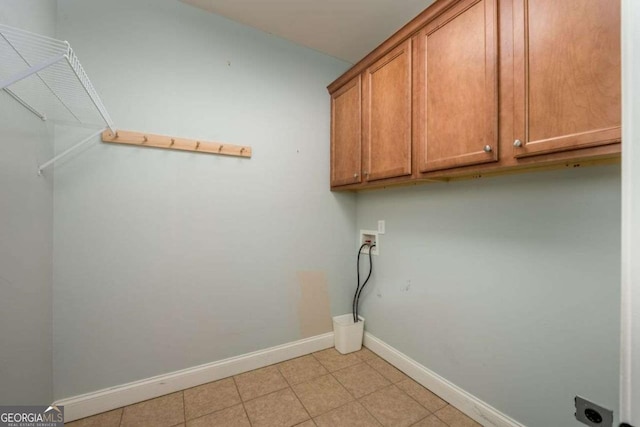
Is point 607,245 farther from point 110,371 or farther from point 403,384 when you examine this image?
point 110,371

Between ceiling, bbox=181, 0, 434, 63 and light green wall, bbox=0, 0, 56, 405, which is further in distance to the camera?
A: ceiling, bbox=181, 0, 434, 63

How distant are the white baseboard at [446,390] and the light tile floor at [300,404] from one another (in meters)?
0.04

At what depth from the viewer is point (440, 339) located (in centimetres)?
168

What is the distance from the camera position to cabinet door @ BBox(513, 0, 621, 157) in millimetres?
875

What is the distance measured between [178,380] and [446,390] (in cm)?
177

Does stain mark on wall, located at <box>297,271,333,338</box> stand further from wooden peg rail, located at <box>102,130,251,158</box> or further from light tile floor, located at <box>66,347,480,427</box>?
wooden peg rail, located at <box>102,130,251,158</box>

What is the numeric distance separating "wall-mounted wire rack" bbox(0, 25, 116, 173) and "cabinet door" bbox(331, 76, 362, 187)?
61.5 inches

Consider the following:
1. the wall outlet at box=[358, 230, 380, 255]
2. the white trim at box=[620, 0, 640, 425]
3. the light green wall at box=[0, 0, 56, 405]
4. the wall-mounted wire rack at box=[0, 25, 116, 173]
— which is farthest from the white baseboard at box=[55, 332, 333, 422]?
the white trim at box=[620, 0, 640, 425]

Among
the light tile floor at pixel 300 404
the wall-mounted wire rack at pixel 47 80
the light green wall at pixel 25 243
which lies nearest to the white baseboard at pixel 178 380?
the light tile floor at pixel 300 404

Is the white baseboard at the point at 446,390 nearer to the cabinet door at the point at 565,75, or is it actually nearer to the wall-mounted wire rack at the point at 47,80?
the cabinet door at the point at 565,75

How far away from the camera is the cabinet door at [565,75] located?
0.88 meters

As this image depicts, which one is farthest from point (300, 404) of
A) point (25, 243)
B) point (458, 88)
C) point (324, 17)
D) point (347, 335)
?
point (324, 17)

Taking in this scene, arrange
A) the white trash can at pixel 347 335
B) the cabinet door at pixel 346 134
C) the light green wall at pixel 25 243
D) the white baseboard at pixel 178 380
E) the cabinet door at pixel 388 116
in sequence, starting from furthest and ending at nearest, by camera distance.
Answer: the white trash can at pixel 347 335 → the cabinet door at pixel 346 134 → the cabinet door at pixel 388 116 → the white baseboard at pixel 178 380 → the light green wall at pixel 25 243

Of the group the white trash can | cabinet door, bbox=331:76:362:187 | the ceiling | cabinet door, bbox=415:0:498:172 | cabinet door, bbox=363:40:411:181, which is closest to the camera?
cabinet door, bbox=415:0:498:172
